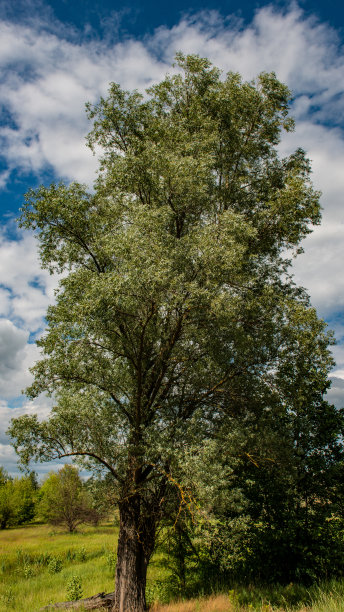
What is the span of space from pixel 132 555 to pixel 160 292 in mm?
8613

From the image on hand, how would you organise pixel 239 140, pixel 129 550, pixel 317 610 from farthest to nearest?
pixel 239 140
pixel 129 550
pixel 317 610

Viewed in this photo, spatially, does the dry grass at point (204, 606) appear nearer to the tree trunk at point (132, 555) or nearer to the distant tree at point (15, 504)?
the tree trunk at point (132, 555)

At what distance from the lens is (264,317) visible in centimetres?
1151

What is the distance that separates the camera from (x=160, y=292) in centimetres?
954

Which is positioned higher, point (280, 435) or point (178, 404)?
point (178, 404)

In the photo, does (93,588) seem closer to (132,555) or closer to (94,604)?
(94,604)

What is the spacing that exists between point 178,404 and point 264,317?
14.3ft

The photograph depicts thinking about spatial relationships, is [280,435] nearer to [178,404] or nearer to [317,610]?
[178,404]

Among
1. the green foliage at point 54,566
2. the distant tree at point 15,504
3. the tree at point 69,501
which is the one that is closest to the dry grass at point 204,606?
the green foliage at point 54,566

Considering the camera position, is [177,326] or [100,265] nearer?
[177,326]

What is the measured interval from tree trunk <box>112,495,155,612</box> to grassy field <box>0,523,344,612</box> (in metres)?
0.82

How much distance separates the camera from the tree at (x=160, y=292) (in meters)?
9.81

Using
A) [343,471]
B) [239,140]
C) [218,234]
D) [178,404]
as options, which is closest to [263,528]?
[343,471]

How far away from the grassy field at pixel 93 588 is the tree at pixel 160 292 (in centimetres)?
288
